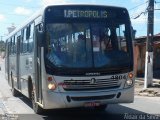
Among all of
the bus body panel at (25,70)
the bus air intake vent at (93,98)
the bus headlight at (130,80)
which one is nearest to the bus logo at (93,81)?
the bus air intake vent at (93,98)

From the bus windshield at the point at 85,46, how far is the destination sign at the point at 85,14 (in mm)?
222

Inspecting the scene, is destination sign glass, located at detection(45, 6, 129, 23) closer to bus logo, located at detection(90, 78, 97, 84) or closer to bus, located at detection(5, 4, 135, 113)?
bus, located at detection(5, 4, 135, 113)

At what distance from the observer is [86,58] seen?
10867mm

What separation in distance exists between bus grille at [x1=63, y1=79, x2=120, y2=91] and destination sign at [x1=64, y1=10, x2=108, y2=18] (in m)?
1.73

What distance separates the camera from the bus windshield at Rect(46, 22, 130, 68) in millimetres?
10820

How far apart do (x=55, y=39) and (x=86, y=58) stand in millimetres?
939

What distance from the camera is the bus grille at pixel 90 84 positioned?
35.2ft

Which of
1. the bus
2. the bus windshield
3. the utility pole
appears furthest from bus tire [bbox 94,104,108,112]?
the utility pole

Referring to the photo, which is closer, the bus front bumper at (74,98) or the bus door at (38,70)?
the bus front bumper at (74,98)

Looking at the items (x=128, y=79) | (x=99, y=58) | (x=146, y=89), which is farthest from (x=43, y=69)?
(x=146, y=89)

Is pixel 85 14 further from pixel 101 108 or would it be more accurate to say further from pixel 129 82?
pixel 101 108

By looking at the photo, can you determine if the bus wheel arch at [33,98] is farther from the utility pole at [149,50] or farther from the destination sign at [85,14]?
the utility pole at [149,50]

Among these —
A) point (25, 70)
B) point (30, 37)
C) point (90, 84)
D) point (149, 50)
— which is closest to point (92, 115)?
point (90, 84)

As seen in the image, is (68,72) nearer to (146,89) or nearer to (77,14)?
(77,14)
